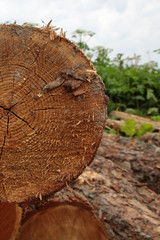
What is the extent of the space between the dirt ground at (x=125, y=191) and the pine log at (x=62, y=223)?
0.14 metres

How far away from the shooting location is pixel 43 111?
4.93 feet

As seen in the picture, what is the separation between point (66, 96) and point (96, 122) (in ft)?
0.82

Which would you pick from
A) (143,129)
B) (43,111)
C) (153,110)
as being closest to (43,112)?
(43,111)

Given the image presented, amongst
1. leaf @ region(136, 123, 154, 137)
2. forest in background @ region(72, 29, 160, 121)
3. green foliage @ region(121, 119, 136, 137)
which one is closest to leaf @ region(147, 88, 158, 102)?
forest in background @ region(72, 29, 160, 121)

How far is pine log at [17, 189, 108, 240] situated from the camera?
1.87 meters

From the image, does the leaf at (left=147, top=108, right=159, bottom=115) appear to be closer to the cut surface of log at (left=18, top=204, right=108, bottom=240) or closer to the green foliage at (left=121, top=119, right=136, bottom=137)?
the green foliage at (left=121, top=119, right=136, bottom=137)

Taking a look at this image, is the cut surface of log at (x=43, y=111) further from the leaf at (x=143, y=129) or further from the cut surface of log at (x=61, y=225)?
the leaf at (x=143, y=129)

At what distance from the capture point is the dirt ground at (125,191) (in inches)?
80.3

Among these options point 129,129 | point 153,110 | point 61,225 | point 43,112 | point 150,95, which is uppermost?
point 43,112

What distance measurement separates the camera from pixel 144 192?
2.62m

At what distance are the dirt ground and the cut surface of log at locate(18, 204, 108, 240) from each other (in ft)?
0.48

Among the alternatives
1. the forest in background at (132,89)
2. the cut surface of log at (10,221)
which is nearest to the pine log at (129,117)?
the forest in background at (132,89)

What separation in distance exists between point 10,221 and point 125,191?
3.71 ft

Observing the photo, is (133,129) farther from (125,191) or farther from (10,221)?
(10,221)
